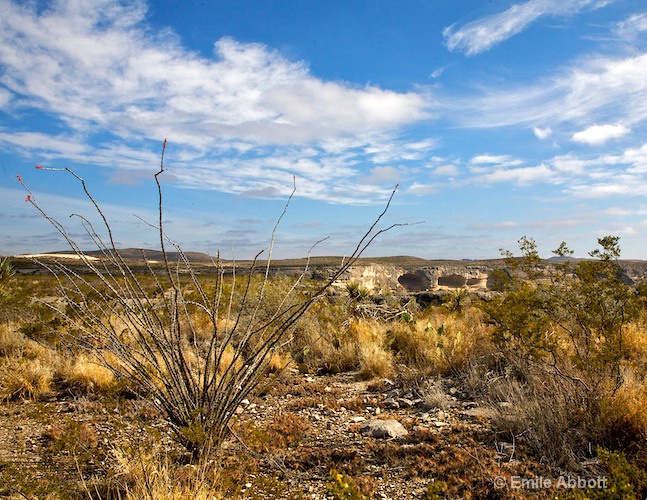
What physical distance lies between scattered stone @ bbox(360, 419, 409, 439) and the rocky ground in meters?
0.01

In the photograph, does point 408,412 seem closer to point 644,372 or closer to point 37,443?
point 644,372

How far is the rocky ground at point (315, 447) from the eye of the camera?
12.3ft

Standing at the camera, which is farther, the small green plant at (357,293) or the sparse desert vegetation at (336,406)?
the small green plant at (357,293)

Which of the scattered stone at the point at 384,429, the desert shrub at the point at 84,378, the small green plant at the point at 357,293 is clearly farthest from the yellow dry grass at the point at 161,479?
the small green plant at the point at 357,293

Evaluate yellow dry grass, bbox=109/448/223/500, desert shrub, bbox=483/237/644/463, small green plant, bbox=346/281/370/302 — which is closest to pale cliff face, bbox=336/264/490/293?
small green plant, bbox=346/281/370/302

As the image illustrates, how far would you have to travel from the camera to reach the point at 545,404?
4.81 metres

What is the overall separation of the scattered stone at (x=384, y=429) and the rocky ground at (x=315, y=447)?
13 millimetres

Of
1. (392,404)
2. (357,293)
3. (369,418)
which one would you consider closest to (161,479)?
(369,418)

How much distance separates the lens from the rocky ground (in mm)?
3754

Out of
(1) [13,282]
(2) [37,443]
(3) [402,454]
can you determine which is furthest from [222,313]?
(3) [402,454]

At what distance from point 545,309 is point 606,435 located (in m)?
2.36

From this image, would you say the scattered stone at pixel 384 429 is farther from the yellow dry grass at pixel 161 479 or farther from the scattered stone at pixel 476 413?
the yellow dry grass at pixel 161 479

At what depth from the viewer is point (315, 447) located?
4.86 meters

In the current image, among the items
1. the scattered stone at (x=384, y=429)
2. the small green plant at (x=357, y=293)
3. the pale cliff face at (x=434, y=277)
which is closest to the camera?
the scattered stone at (x=384, y=429)
